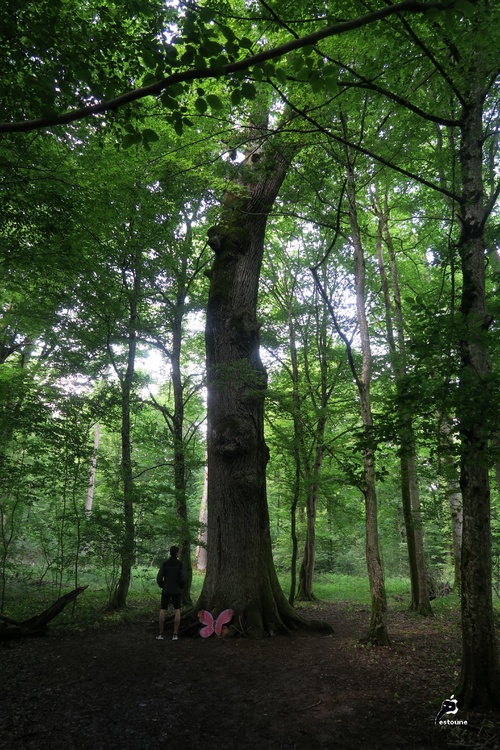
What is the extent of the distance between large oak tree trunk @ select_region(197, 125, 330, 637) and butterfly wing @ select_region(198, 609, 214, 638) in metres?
0.14

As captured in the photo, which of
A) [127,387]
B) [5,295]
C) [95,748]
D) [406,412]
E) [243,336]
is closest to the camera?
[95,748]

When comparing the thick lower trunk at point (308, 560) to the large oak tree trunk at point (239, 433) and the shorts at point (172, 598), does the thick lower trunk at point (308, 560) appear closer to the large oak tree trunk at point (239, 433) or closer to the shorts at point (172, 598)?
the large oak tree trunk at point (239, 433)

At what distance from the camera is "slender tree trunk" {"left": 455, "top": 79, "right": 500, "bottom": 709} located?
3420 millimetres

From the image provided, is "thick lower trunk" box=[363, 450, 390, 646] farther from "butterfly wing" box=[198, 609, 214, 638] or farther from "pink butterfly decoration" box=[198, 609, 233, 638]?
"butterfly wing" box=[198, 609, 214, 638]

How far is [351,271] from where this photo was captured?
39.4ft

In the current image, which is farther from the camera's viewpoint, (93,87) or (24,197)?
(24,197)

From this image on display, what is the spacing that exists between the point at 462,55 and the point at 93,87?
4106mm

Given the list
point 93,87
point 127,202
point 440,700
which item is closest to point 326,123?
point 127,202

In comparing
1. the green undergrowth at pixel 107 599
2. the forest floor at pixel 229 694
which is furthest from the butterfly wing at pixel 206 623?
the green undergrowth at pixel 107 599

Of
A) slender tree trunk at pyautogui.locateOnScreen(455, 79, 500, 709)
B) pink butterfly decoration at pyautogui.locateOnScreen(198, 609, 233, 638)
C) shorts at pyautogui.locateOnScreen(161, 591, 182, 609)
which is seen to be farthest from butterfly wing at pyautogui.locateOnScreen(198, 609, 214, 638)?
slender tree trunk at pyautogui.locateOnScreen(455, 79, 500, 709)

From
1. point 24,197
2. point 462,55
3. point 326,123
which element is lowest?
point 24,197

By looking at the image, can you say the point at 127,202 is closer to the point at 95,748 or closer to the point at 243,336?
the point at 243,336

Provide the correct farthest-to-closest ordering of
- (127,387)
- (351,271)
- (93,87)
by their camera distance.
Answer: (351,271), (127,387), (93,87)

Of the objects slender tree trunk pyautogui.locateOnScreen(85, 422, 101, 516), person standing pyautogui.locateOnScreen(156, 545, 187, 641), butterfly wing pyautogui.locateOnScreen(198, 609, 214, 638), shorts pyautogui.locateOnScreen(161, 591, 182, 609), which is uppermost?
slender tree trunk pyautogui.locateOnScreen(85, 422, 101, 516)
